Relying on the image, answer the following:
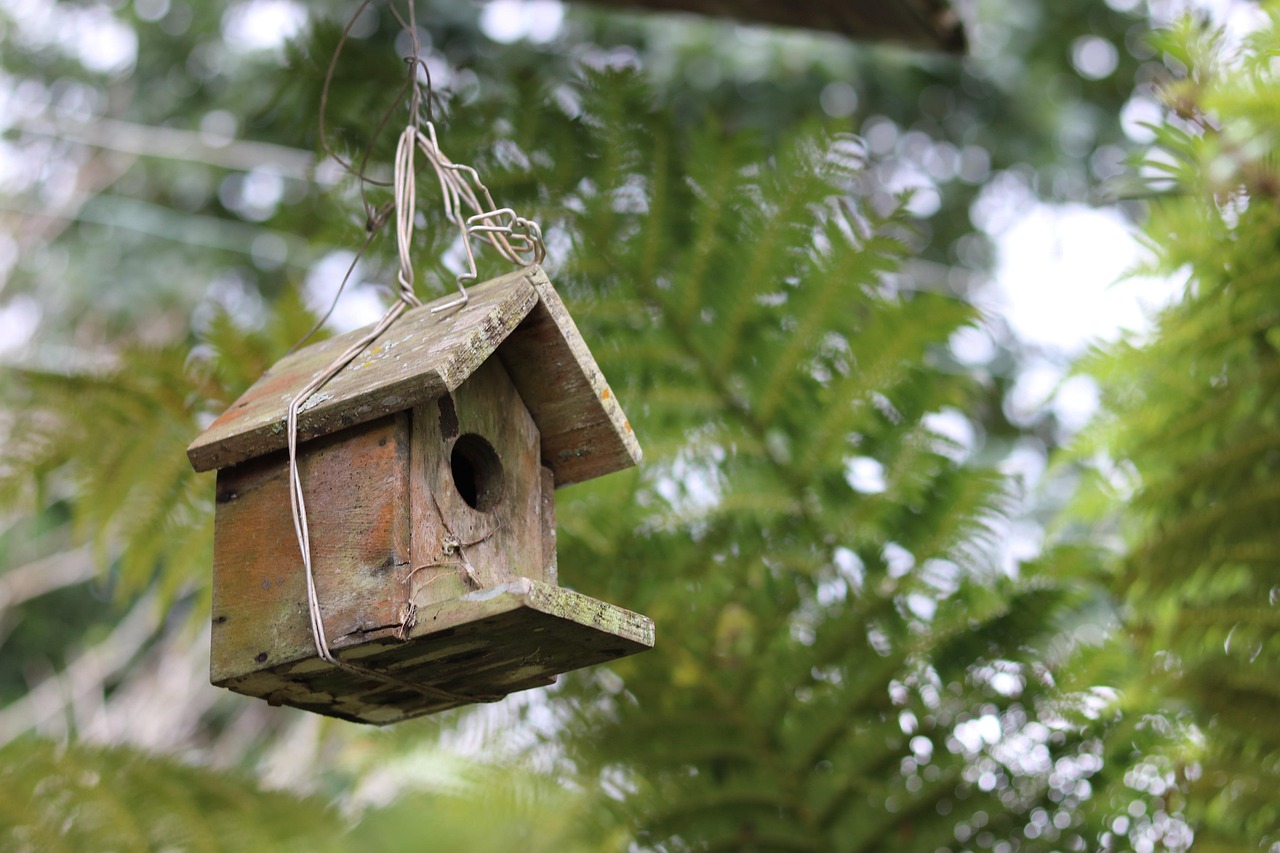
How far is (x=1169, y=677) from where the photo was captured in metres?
2.05

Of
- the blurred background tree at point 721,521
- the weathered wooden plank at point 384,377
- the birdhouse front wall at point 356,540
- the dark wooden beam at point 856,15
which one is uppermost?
the weathered wooden plank at point 384,377

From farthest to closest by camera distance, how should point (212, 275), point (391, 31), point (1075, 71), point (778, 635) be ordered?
point (212, 275)
point (1075, 71)
point (391, 31)
point (778, 635)

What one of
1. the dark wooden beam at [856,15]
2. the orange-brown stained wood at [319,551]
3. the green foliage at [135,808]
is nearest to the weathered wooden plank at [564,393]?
the orange-brown stained wood at [319,551]

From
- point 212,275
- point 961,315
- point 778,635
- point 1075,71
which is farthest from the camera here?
point 212,275

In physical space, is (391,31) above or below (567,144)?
below

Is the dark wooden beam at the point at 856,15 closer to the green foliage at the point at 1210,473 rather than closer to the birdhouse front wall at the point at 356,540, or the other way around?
the green foliage at the point at 1210,473

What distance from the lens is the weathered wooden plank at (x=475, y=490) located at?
100cm

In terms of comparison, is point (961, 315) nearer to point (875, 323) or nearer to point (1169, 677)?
point (875, 323)

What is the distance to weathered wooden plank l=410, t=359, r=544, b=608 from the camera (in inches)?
39.2

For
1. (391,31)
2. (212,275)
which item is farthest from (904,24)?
(212,275)

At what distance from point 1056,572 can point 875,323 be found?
1.66 feet

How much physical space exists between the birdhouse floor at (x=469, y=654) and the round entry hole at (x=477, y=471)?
167mm

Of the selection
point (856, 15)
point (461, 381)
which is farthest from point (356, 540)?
point (856, 15)

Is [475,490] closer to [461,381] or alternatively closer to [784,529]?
[461,381]
